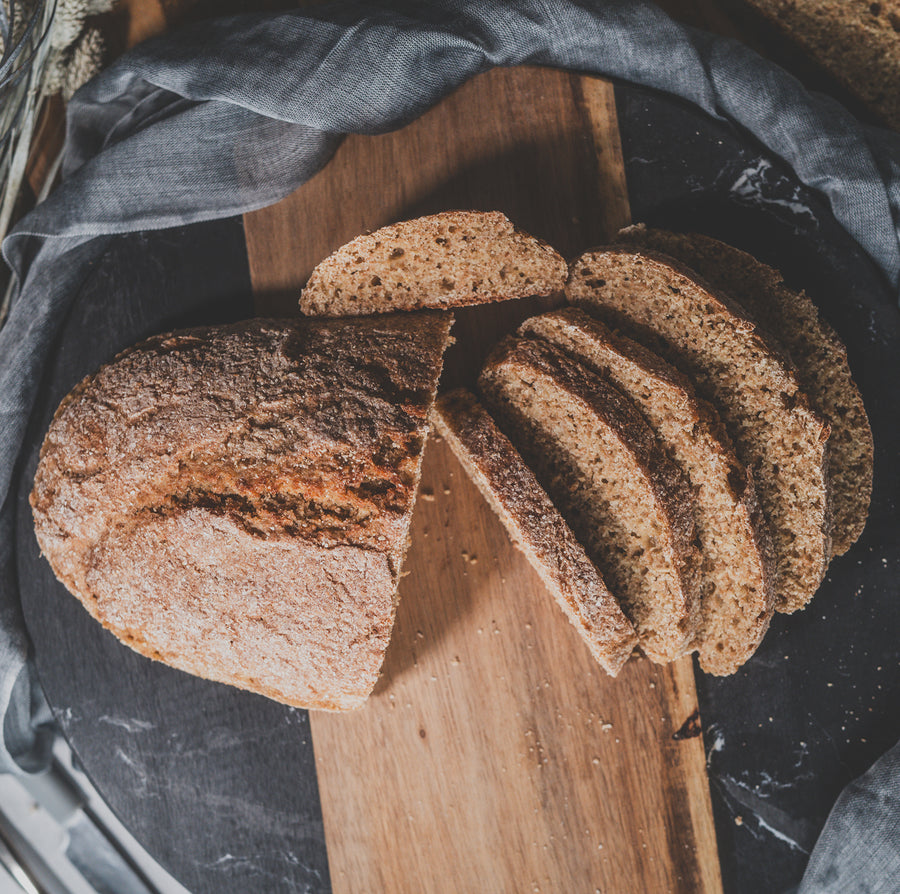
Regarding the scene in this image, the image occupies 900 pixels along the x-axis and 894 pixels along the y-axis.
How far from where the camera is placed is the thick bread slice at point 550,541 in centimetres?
253

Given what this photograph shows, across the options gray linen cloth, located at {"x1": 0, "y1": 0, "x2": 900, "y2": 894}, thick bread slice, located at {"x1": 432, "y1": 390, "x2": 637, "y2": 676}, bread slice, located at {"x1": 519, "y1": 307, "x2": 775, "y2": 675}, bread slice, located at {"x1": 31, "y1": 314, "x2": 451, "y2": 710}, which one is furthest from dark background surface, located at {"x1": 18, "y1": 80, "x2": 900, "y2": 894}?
thick bread slice, located at {"x1": 432, "y1": 390, "x2": 637, "y2": 676}

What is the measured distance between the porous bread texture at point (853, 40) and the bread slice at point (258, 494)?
196cm

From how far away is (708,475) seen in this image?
8.32 feet

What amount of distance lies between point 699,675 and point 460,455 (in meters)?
1.27

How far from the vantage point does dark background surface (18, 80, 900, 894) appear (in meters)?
2.79

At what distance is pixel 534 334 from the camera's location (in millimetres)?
2674

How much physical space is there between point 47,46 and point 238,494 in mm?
2045

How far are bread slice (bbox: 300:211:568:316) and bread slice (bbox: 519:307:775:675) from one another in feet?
0.59

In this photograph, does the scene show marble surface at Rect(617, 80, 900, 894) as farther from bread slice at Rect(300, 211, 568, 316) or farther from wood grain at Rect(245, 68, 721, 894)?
bread slice at Rect(300, 211, 568, 316)

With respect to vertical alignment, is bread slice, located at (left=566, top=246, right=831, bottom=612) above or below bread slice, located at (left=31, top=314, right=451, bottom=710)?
above

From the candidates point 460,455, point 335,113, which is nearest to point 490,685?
point 460,455

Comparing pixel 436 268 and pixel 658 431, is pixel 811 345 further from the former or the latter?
pixel 436 268

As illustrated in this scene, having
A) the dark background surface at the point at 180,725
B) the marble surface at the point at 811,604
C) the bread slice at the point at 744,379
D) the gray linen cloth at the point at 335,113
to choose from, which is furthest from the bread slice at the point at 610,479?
the dark background surface at the point at 180,725

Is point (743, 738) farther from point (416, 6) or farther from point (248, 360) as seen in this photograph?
point (416, 6)
